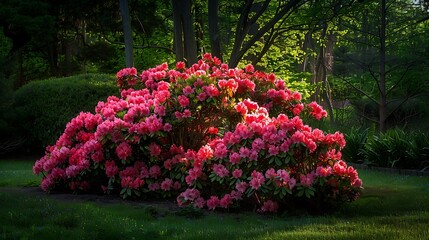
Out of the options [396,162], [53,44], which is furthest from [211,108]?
[53,44]

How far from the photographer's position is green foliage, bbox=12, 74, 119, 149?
15242 millimetres

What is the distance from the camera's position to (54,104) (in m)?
15.5

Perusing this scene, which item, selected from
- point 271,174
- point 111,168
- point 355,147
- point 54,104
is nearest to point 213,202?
point 271,174

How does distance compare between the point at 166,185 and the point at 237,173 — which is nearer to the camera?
the point at 237,173

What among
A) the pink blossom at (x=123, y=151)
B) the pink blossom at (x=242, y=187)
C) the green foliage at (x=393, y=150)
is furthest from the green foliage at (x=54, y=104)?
the pink blossom at (x=242, y=187)

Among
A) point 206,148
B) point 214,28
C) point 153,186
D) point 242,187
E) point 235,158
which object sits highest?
point 214,28

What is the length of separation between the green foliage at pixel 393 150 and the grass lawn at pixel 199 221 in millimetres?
2742

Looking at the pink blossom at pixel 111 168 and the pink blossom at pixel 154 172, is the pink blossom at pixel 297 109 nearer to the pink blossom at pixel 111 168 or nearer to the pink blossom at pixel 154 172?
the pink blossom at pixel 154 172

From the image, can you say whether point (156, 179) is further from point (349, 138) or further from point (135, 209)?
point (349, 138)

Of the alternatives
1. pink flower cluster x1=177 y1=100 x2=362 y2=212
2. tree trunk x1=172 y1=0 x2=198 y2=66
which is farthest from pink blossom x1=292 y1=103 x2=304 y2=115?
tree trunk x1=172 y1=0 x2=198 y2=66

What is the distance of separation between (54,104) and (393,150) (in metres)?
9.14

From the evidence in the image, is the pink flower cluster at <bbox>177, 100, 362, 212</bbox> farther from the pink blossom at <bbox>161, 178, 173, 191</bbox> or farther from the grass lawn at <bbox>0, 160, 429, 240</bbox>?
the pink blossom at <bbox>161, 178, 173, 191</bbox>

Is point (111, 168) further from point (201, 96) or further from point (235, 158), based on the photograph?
point (235, 158)

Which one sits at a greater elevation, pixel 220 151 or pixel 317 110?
pixel 317 110
